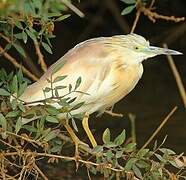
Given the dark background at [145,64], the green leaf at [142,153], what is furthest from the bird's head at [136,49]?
the dark background at [145,64]

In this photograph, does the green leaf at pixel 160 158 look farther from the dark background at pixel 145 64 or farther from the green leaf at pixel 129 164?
the dark background at pixel 145 64

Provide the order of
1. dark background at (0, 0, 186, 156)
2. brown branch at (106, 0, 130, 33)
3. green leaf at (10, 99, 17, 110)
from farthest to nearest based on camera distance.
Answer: brown branch at (106, 0, 130, 33)
dark background at (0, 0, 186, 156)
green leaf at (10, 99, 17, 110)

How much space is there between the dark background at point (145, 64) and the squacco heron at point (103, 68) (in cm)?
133

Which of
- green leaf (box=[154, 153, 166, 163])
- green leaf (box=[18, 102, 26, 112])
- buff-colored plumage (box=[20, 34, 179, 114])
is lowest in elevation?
green leaf (box=[154, 153, 166, 163])

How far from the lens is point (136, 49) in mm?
2244

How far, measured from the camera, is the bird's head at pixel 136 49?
222 centimetres

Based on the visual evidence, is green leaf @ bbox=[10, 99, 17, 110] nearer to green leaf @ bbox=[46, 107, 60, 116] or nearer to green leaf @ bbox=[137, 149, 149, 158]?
green leaf @ bbox=[46, 107, 60, 116]

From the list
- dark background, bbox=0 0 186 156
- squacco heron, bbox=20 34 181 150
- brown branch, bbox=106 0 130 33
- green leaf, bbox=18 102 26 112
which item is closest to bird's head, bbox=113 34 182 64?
squacco heron, bbox=20 34 181 150

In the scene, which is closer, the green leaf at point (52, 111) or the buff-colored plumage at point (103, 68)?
the green leaf at point (52, 111)

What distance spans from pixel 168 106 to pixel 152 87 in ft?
1.19

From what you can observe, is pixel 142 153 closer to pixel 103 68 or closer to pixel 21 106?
pixel 103 68

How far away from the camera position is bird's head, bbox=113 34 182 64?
2223mm

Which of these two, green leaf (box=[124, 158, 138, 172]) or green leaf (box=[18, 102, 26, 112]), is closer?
green leaf (box=[18, 102, 26, 112])

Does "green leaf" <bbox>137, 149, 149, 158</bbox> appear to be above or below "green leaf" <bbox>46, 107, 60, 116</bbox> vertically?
below
